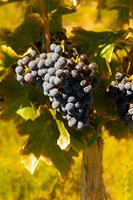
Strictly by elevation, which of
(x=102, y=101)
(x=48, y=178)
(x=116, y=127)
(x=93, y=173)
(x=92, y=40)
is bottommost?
(x=48, y=178)

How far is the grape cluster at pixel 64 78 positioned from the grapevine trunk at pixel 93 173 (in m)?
0.30

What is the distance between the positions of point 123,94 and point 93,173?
31 cm

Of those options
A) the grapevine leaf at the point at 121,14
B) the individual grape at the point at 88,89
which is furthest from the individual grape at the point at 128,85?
the grapevine leaf at the point at 121,14

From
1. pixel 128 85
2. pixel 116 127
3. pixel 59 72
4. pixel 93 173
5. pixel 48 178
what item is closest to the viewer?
pixel 59 72

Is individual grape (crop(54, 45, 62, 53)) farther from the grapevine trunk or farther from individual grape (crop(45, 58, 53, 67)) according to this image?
the grapevine trunk

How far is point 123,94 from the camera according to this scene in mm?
1008

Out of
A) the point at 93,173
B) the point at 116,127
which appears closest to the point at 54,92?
the point at 116,127

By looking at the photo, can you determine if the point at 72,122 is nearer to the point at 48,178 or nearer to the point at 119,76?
the point at 119,76

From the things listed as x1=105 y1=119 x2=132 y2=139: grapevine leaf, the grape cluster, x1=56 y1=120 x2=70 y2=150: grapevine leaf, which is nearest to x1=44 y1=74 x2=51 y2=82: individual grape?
the grape cluster

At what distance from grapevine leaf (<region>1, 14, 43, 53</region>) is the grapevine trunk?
31 cm

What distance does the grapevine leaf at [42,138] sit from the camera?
3.39 feet

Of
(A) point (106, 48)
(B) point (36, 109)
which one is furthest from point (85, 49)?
(B) point (36, 109)

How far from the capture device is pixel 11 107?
102 cm

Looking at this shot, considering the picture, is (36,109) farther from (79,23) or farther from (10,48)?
(79,23)
